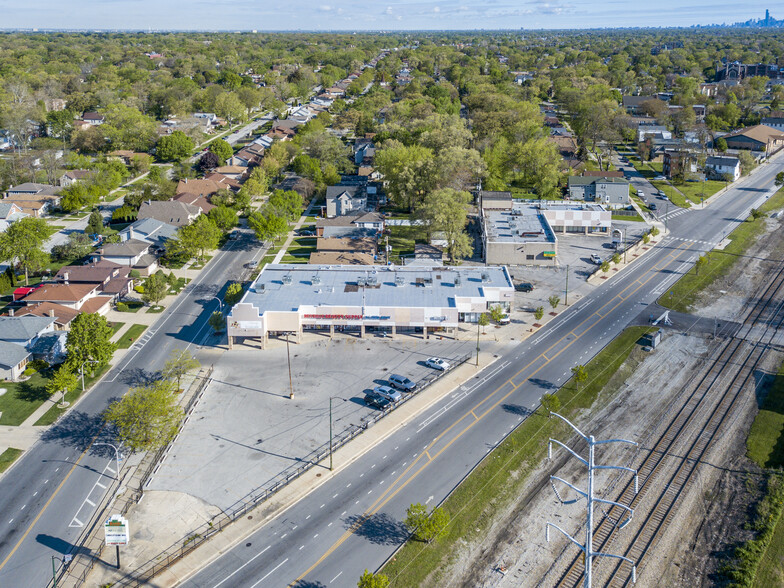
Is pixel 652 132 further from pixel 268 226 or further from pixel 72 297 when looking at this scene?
pixel 72 297

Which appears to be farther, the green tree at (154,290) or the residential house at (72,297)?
the green tree at (154,290)

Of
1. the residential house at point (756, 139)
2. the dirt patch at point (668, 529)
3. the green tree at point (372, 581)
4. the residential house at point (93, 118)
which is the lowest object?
the dirt patch at point (668, 529)

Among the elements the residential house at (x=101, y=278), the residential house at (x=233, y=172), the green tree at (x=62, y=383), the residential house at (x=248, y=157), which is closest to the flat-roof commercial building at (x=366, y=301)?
the green tree at (x=62, y=383)

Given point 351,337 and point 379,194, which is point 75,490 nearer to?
point 351,337

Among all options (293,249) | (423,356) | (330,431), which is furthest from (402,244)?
(330,431)

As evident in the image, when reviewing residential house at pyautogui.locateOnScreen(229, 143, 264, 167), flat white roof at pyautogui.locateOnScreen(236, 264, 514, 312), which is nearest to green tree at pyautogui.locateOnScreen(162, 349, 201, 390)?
flat white roof at pyautogui.locateOnScreen(236, 264, 514, 312)

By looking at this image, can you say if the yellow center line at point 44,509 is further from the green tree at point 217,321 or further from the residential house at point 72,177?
the residential house at point 72,177

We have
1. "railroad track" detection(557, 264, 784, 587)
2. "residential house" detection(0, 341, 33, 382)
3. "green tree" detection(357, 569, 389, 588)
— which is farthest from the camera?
"residential house" detection(0, 341, 33, 382)

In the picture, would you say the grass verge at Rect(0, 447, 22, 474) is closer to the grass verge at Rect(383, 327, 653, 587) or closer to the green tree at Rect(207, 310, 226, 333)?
the green tree at Rect(207, 310, 226, 333)
